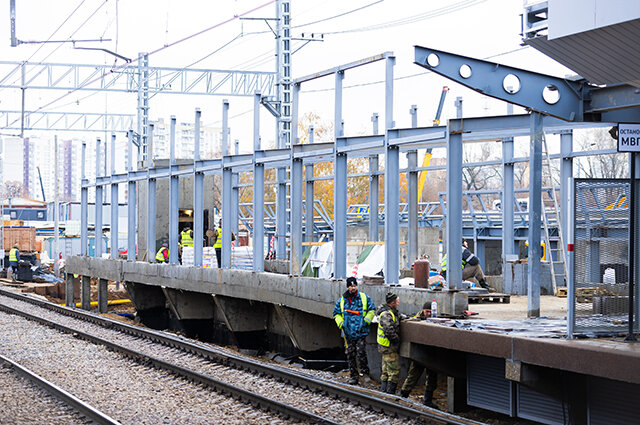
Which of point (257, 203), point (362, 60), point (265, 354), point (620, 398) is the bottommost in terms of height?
point (265, 354)

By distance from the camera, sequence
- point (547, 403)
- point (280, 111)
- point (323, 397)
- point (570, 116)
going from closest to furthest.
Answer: point (547, 403) → point (570, 116) → point (323, 397) → point (280, 111)

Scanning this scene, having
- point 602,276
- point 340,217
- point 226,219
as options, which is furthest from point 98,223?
point 602,276

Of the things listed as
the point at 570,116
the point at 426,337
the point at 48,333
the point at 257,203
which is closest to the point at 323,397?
the point at 426,337

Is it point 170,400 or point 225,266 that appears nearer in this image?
point 170,400

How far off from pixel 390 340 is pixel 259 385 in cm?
245

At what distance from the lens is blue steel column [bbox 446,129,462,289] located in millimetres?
13430

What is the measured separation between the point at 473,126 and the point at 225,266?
385 inches

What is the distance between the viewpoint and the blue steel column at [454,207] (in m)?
13.4

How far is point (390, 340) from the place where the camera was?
506 inches

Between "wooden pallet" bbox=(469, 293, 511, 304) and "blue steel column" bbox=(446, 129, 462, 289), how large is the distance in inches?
110

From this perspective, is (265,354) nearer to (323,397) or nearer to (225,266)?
(225,266)

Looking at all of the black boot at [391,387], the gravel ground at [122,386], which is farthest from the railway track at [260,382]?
the black boot at [391,387]

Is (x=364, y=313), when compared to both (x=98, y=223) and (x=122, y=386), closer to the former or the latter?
(x=122, y=386)

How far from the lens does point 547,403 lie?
36.1 feet
